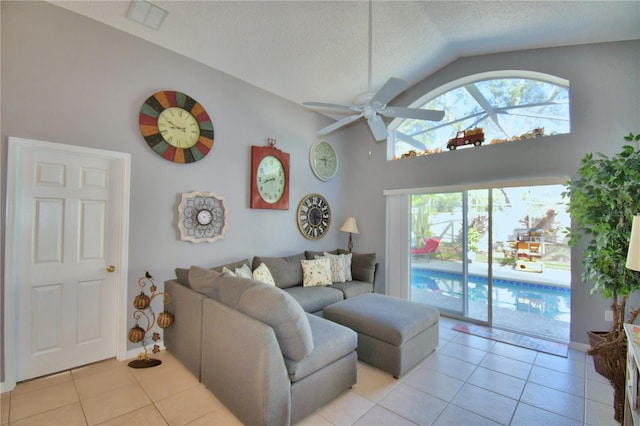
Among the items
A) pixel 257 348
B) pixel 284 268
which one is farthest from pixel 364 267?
pixel 257 348

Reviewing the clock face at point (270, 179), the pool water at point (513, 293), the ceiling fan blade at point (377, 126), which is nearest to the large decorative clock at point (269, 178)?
the clock face at point (270, 179)

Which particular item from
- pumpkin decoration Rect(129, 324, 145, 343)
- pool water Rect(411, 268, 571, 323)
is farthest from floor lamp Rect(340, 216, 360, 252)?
Result: pumpkin decoration Rect(129, 324, 145, 343)

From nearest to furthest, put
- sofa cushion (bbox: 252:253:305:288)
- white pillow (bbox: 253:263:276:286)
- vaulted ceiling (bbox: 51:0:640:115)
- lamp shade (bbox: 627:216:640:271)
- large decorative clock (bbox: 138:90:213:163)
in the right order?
lamp shade (bbox: 627:216:640:271) → vaulted ceiling (bbox: 51:0:640:115) → large decorative clock (bbox: 138:90:213:163) → white pillow (bbox: 253:263:276:286) → sofa cushion (bbox: 252:253:305:288)

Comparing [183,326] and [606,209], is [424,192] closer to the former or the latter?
[606,209]

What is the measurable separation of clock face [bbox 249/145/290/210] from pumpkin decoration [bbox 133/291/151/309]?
5.33ft

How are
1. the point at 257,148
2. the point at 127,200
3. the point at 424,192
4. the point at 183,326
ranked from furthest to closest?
the point at 424,192, the point at 257,148, the point at 127,200, the point at 183,326

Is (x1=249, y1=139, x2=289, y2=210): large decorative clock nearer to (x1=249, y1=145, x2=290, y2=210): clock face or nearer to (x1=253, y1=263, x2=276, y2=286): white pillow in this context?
(x1=249, y1=145, x2=290, y2=210): clock face

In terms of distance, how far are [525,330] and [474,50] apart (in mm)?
3741

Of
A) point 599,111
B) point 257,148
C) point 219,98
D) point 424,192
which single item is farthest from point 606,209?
point 219,98

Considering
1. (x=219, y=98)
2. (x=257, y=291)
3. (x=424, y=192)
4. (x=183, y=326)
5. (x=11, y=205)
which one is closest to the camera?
(x=257, y=291)

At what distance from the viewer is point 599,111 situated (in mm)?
3014

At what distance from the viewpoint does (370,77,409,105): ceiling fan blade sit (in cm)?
213

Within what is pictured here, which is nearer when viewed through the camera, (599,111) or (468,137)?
(599,111)

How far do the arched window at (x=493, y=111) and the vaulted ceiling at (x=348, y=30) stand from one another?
1.34ft
